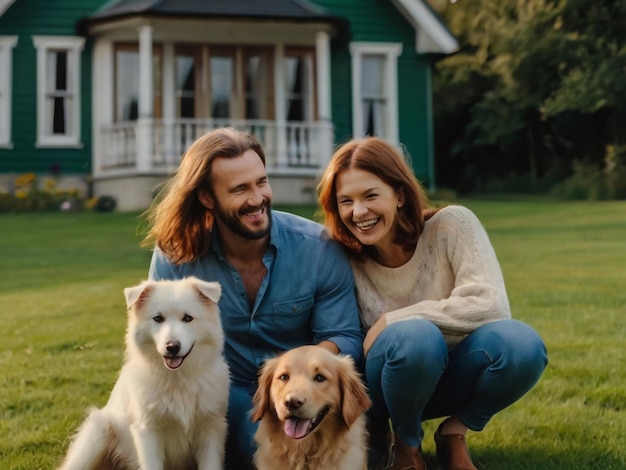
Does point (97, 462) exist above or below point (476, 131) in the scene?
below

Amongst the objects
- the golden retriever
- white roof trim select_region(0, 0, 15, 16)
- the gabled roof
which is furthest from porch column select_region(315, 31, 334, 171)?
the golden retriever

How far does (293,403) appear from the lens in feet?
10.6

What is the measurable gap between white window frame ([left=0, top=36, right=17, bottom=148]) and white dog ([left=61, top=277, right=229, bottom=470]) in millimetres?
15533

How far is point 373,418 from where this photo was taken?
4.16 metres

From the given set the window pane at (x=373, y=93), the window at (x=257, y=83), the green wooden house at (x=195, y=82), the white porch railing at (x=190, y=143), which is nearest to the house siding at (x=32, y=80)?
the green wooden house at (x=195, y=82)

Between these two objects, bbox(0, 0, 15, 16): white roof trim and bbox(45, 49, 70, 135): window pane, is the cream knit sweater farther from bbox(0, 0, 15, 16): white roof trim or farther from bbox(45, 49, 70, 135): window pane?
bbox(0, 0, 15, 16): white roof trim

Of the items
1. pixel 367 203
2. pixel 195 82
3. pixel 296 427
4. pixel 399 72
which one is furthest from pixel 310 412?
pixel 399 72

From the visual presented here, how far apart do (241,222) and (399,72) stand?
52.6ft

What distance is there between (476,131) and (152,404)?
2927 centimetres

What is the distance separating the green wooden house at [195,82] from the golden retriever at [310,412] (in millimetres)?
13765

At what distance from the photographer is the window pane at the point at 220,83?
18672 mm

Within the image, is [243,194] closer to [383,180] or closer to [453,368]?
[383,180]

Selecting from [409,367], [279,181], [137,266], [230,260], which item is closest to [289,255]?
[230,260]

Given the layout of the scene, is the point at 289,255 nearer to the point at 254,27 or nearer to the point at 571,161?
the point at 254,27
